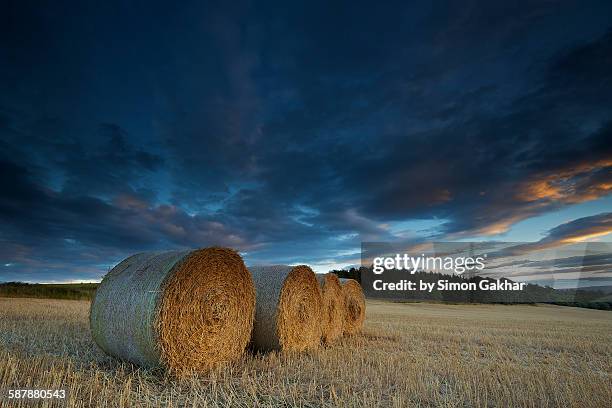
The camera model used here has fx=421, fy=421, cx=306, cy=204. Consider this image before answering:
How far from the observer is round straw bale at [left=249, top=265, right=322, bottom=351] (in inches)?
299

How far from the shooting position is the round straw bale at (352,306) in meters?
11.4

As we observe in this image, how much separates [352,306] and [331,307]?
174 centimetres

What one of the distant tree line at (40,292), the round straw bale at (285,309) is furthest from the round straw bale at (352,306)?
the distant tree line at (40,292)

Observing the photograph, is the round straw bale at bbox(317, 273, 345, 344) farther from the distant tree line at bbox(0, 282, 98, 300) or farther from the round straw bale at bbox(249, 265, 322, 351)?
the distant tree line at bbox(0, 282, 98, 300)

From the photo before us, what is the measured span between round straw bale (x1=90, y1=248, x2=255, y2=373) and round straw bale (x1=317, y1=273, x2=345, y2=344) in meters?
3.02

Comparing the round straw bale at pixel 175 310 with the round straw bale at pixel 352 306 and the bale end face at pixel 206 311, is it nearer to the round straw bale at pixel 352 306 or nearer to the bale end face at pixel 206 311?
the bale end face at pixel 206 311

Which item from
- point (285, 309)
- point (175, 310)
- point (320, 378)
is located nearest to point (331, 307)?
point (285, 309)

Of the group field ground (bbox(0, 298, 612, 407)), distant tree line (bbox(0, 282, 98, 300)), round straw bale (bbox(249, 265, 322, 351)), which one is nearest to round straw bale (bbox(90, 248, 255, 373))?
field ground (bbox(0, 298, 612, 407))

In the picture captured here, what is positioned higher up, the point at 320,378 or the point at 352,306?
the point at 352,306

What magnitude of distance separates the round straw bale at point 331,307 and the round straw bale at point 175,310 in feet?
9.91

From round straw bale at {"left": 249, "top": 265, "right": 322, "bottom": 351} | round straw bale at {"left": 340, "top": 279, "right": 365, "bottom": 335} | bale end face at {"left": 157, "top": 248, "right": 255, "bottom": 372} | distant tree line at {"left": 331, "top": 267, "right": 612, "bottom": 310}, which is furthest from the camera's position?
distant tree line at {"left": 331, "top": 267, "right": 612, "bottom": 310}

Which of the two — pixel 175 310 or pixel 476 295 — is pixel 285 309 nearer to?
pixel 175 310

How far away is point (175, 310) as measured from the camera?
18.8 feet

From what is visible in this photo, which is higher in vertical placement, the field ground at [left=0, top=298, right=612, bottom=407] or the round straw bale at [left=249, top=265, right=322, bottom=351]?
the round straw bale at [left=249, top=265, right=322, bottom=351]
